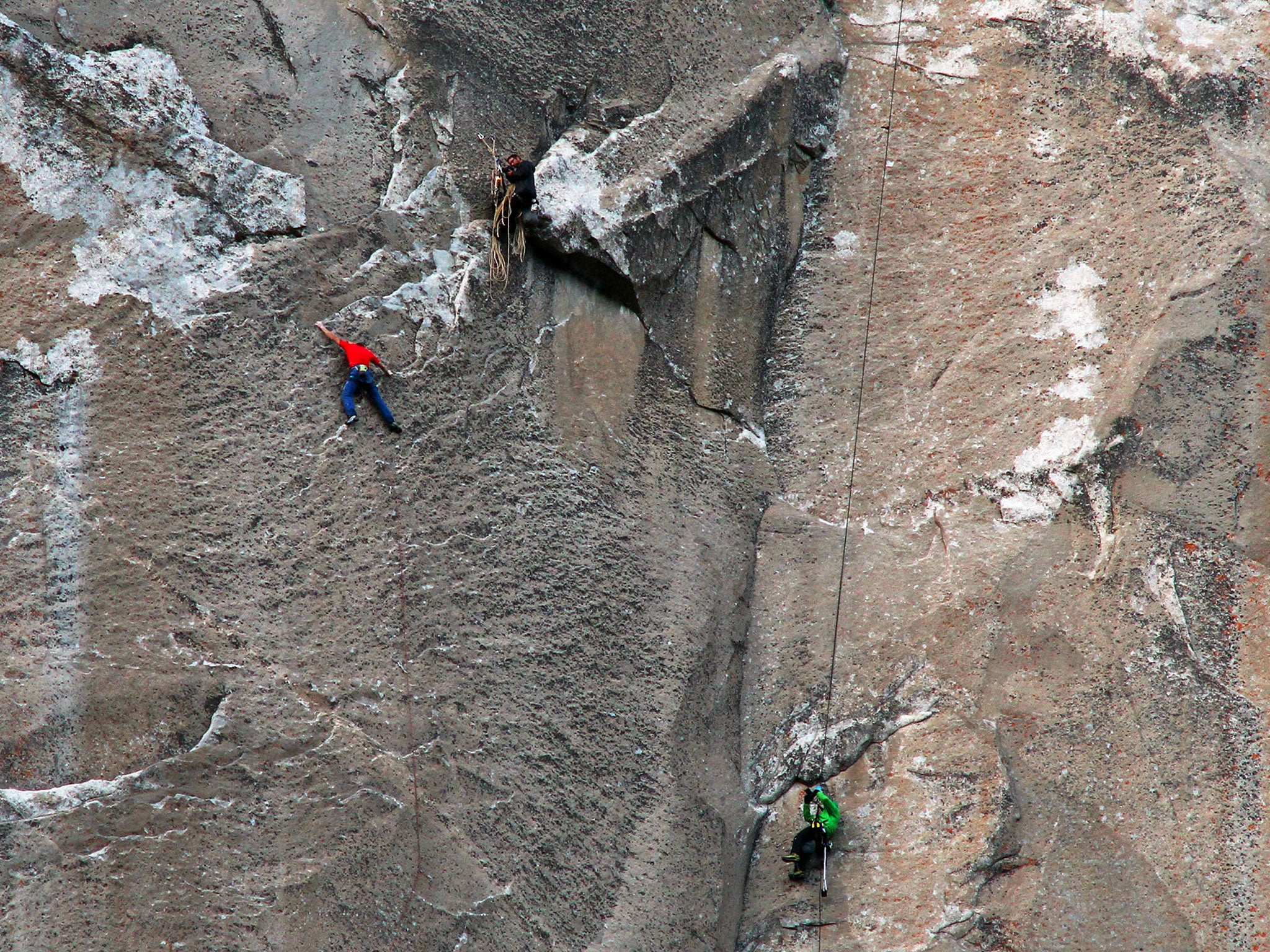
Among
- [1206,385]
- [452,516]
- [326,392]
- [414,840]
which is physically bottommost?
[414,840]

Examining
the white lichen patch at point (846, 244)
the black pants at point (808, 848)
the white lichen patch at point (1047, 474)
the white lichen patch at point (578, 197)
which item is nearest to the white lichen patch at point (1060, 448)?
the white lichen patch at point (1047, 474)

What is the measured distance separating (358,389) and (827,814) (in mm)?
3647

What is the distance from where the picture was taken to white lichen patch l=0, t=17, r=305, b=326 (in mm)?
6195

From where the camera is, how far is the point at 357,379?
254 inches

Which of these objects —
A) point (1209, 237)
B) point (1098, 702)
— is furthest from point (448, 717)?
point (1209, 237)

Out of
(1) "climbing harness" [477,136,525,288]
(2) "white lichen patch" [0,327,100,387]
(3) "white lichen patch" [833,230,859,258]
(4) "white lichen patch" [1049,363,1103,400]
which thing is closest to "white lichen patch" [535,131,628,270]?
(1) "climbing harness" [477,136,525,288]

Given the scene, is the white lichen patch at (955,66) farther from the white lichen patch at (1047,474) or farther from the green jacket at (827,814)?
the green jacket at (827,814)

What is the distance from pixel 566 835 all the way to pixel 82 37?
17.1ft

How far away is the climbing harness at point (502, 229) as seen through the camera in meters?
6.95

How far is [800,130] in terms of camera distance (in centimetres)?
815

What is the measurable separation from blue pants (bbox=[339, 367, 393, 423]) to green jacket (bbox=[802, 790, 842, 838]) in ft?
10.8

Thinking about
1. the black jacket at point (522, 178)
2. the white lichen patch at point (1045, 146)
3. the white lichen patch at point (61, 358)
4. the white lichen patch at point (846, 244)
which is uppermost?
the white lichen patch at point (1045, 146)

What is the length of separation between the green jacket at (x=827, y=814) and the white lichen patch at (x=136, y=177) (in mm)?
4428

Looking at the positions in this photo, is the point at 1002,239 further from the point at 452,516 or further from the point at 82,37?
the point at 82,37
